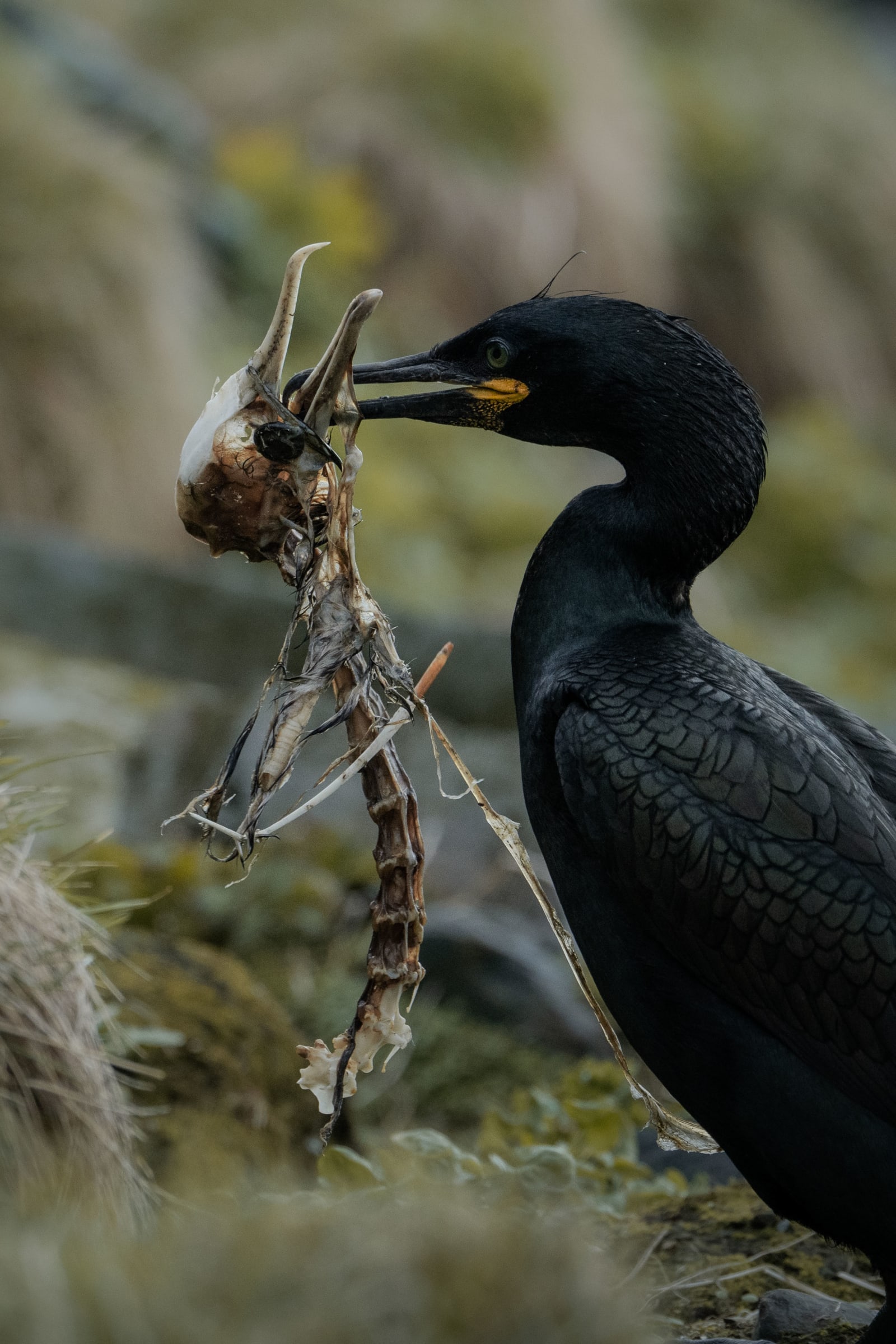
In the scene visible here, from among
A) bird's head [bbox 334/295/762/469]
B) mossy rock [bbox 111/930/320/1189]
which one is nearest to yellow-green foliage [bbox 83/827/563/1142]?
mossy rock [bbox 111/930/320/1189]

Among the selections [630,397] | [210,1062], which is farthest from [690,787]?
[210,1062]

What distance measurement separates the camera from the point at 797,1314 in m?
2.82

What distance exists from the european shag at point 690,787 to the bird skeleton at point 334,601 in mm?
193

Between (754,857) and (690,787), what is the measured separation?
153 millimetres

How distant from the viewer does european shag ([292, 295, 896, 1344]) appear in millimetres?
2441

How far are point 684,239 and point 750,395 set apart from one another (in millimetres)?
12463

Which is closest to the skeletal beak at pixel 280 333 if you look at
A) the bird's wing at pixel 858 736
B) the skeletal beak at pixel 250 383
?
the skeletal beak at pixel 250 383

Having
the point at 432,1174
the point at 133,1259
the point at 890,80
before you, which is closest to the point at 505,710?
the point at 432,1174

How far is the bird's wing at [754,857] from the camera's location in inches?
95.5

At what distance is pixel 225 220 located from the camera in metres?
12.0

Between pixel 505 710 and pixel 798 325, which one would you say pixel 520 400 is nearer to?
pixel 505 710

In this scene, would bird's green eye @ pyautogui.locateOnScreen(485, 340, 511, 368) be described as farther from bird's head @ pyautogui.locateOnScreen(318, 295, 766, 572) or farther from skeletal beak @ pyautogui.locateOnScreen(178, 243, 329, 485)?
skeletal beak @ pyautogui.locateOnScreen(178, 243, 329, 485)

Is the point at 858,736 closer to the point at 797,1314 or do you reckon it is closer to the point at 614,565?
the point at 614,565

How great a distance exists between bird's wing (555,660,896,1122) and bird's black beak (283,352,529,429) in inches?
25.6
